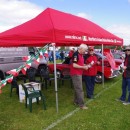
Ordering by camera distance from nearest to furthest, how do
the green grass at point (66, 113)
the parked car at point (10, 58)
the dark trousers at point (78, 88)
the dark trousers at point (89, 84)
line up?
the green grass at point (66, 113)
the dark trousers at point (78, 88)
the dark trousers at point (89, 84)
the parked car at point (10, 58)

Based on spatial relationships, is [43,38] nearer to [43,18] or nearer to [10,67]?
[43,18]

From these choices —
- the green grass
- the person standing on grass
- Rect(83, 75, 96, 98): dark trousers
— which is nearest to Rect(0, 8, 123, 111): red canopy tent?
the person standing on grass

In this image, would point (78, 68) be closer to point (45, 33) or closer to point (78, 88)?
point (78, 88)

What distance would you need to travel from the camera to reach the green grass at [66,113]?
6162 millimetres

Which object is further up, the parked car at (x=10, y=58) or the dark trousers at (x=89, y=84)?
the parked car at (x=10, y=58)

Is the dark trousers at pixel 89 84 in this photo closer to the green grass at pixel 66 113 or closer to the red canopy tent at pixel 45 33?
the green grass at pixel 66 113

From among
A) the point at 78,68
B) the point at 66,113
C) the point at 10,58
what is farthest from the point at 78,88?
the point at 10,58

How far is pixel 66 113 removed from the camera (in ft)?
23.5

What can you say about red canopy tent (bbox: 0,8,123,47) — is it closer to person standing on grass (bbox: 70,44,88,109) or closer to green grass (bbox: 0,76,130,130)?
person standing on grass (bbox: 70,44,88,109)

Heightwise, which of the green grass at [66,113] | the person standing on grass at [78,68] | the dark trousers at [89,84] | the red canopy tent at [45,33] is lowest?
the green grass at [66,113]

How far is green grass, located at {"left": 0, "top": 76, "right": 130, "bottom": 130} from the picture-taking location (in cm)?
616

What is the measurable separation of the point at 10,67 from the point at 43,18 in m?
5.75

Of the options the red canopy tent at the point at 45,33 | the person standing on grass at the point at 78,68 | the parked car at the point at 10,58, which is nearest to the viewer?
the red canopy tent at the point at 45,33

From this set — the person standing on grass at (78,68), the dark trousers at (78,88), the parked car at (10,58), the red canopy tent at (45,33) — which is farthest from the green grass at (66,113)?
the parked car at (10,58)
